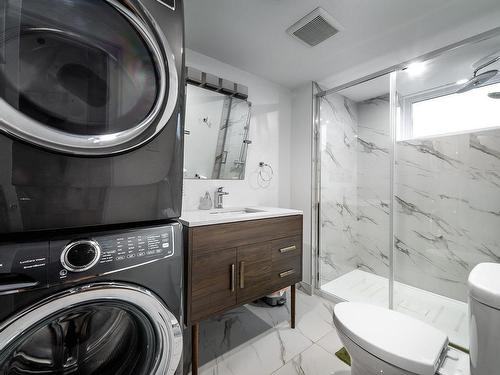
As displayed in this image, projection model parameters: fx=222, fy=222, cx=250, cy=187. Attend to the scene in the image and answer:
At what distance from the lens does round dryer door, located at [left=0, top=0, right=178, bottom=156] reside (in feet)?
1.95

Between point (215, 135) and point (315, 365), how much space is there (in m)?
1.77

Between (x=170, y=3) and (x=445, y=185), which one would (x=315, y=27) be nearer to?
(x=170, y=3)

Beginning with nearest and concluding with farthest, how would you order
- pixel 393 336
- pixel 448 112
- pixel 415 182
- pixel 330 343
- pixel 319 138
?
pixel 393 336 < pixel 330 343 < pixel 448 112 < pixel 415 182 < pixel 319 138

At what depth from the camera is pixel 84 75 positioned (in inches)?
27.5

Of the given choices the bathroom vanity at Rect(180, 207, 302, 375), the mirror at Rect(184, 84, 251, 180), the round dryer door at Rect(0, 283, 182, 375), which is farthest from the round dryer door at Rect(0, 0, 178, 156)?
the mirror at Rect(184, 84, 251, 180)

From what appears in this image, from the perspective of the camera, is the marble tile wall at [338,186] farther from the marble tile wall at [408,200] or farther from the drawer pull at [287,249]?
the drawer pull at [287,249]

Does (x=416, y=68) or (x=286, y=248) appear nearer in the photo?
(x=286, y=248)

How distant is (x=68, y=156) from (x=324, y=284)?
2.41 meters

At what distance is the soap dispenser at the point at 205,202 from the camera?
6.00 feet

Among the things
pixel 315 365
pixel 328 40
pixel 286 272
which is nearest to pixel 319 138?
pixel 328 40

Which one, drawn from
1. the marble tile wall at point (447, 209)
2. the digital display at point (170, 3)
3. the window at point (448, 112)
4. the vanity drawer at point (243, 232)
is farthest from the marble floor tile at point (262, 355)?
the window at point (448, 112)

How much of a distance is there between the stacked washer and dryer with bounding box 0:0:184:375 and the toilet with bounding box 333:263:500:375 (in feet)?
2.54

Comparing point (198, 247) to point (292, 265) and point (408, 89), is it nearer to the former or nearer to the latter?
point (292, 265)

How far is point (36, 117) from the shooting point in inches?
24.5
